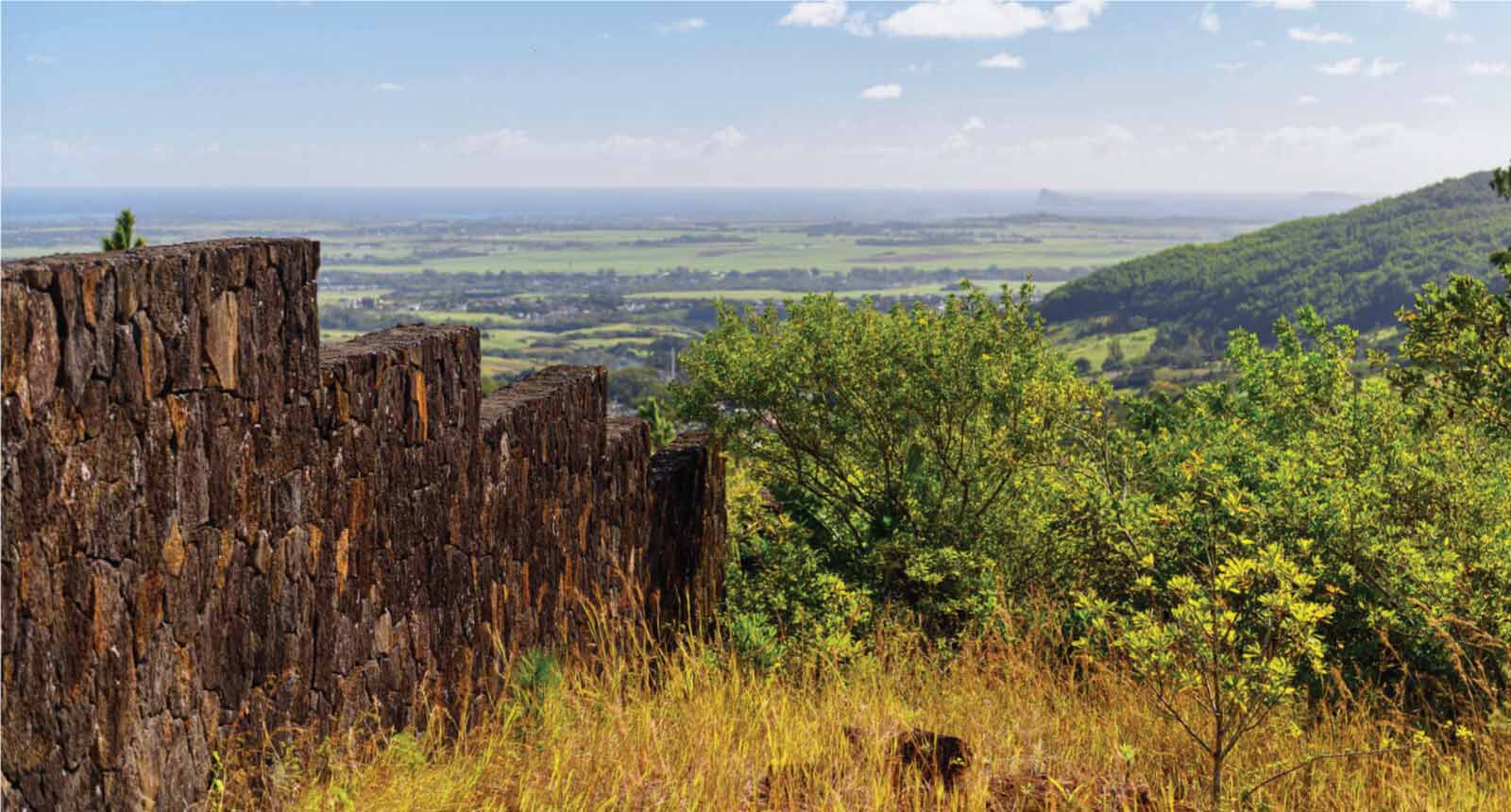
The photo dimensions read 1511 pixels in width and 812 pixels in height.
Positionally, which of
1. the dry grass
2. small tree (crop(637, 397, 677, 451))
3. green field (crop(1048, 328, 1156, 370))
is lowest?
green field (crop(1048, 328, 1156, 370))

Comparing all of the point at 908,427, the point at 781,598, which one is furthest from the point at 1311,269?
the point at 781,598

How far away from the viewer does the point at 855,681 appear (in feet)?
21.2

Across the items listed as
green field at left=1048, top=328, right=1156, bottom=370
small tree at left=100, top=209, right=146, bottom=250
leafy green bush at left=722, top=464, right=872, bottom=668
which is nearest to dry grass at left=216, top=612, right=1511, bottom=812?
leafy green bush at left=722, top=464, right=872, bottom=668

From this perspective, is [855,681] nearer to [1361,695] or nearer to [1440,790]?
[1440,790]

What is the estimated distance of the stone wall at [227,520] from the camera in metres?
3.48

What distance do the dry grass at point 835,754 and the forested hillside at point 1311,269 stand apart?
139 meters

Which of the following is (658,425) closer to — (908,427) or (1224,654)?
(908,427)

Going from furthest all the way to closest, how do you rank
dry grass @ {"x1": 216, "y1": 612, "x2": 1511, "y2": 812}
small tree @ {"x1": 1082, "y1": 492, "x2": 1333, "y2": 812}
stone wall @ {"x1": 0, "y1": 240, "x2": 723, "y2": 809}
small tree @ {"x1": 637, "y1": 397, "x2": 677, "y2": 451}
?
small tree @ {"x1": 637, "y1": 397, "x2": 677, "y2": 451}
small tree @ {"x1": 1082, "y1": 492, "x2": 1333, "y2": 812}
dry grass @ {"x1": 216, "y1": 612, "x2": 1511, "y2": 812}
stone wall @ {"x1": 0, "y1": 240, "x2": 723, "y2": 809}

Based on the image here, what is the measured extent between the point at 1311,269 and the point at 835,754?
569 feet

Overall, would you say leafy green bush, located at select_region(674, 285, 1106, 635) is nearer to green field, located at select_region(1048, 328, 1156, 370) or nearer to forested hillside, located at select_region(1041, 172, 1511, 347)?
green field, located at select_region(1048, 328, 1156, 370)

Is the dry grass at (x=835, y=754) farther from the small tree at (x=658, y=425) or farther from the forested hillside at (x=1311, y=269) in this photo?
the forested hillside at (x=1311, y=269)

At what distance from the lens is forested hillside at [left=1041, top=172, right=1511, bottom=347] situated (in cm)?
14812

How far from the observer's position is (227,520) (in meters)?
4.22

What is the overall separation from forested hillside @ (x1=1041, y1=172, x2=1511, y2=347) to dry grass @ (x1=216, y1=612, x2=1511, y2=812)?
456ft
